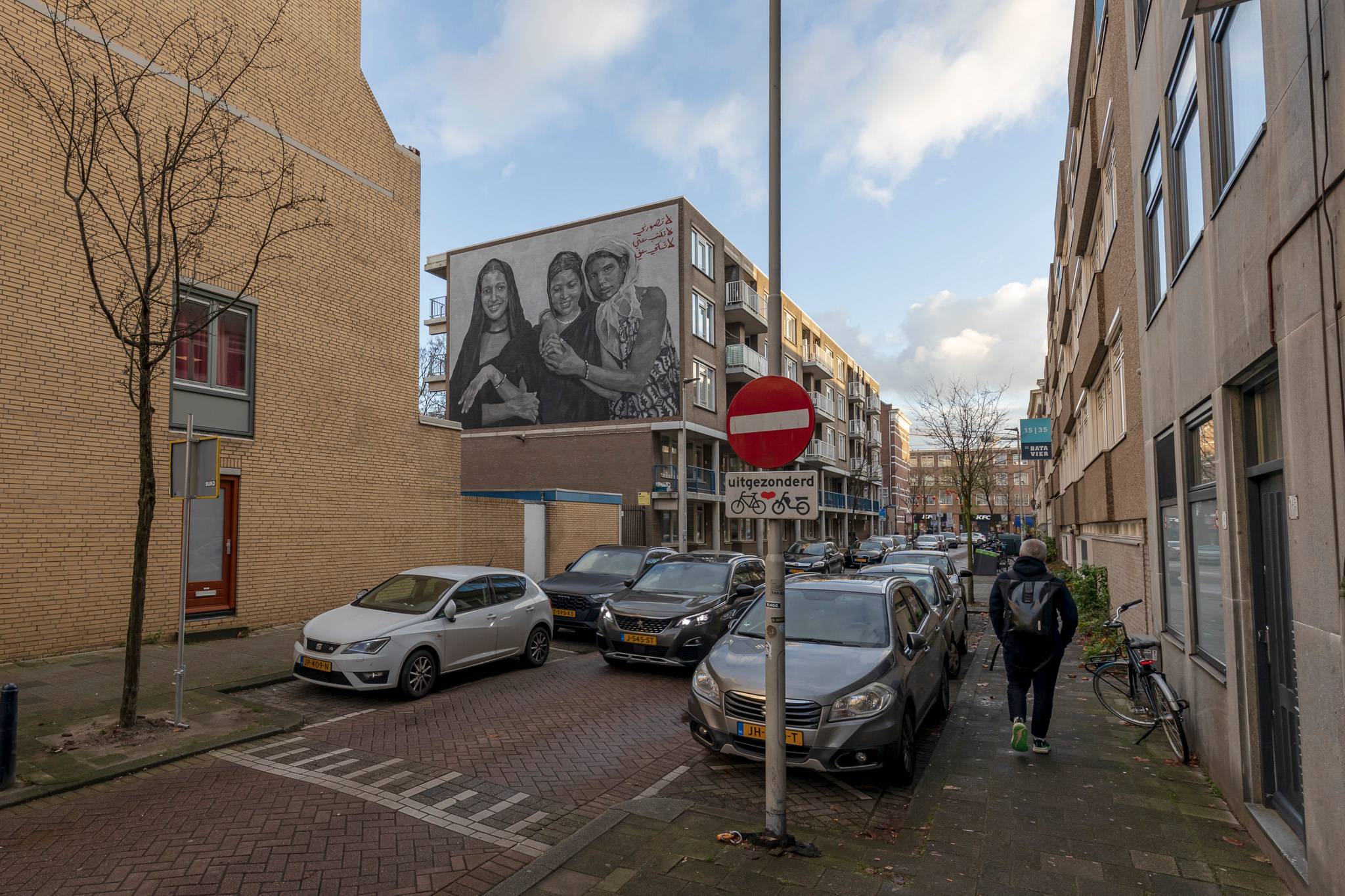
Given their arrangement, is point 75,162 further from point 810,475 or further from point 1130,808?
point 1130,808

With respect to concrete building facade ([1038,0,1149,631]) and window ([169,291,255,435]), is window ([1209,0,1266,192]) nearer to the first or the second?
concrete building facade ([1038,0,1149,631])

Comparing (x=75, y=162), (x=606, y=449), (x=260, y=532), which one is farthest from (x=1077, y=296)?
(x=75, y=162)

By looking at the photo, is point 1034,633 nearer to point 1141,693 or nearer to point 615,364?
point 1141,693

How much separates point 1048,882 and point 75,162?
562 inches

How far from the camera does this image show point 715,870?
14.2ft

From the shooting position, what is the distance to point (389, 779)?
19.7 ft

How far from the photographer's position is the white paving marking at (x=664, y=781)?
19.2 ft

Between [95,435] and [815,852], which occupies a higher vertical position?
[95,435]

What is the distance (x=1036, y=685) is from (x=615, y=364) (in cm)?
2782

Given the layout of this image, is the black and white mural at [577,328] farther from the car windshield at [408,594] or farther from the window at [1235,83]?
the window at [1235,83]

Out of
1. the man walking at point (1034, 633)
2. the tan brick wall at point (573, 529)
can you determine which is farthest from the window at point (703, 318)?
the man walking at point (1034, 633)

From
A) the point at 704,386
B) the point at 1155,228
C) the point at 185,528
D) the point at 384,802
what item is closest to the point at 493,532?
the point at 185,528

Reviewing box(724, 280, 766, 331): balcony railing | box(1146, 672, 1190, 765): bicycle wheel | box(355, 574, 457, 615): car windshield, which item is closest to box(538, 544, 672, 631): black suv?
box(355, 574, 457, 615): car windshield

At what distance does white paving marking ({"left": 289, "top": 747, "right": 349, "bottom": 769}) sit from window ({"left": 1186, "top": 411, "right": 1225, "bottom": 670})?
690 cm
